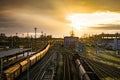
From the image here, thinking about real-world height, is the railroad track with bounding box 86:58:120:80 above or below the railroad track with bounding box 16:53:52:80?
below

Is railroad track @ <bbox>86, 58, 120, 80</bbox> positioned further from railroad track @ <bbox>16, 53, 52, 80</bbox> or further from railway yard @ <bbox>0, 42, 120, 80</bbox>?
railroad track @ <bbox>16, 53, 52, 80</bbox>

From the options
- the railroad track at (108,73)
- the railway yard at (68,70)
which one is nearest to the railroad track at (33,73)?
the railway yard at (68,70)

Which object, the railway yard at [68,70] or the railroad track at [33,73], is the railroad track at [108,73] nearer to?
the railway yard at [68,70]

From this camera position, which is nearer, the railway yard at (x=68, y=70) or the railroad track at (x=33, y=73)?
the railway yard at (x=68, y=70)

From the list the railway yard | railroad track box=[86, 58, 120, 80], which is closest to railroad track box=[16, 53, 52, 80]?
the railway yard

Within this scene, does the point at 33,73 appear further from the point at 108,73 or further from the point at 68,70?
the point at 108,73

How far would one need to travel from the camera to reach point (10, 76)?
2838 centimetres

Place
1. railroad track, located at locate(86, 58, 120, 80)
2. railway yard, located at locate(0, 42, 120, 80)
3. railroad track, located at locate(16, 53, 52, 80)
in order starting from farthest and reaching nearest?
railroad track, located at locate(86, 58, 120, 80) → railroad track, located at locate(16, 53, 52, 80) → railway yard, located at locate(0, 42, 120, 80)

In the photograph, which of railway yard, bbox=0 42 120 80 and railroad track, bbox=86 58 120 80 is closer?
railway yard, bbox=0 42 120 80

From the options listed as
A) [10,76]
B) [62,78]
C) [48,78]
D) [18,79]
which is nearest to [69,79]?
[62,78]

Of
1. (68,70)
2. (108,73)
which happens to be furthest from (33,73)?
(108,73)

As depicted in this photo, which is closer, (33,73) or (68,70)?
(33,73)

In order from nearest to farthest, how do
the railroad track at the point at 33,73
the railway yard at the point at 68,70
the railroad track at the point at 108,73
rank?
the railway yard at the point at 68,70 → the railroad track at the point at 33,73 → the railroad track at the point at 108,73

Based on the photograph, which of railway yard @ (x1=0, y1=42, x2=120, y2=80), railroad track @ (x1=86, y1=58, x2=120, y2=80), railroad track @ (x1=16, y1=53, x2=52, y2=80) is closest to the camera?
railway yard @ (x1=0, y1=42, x2=120, y2=80)
